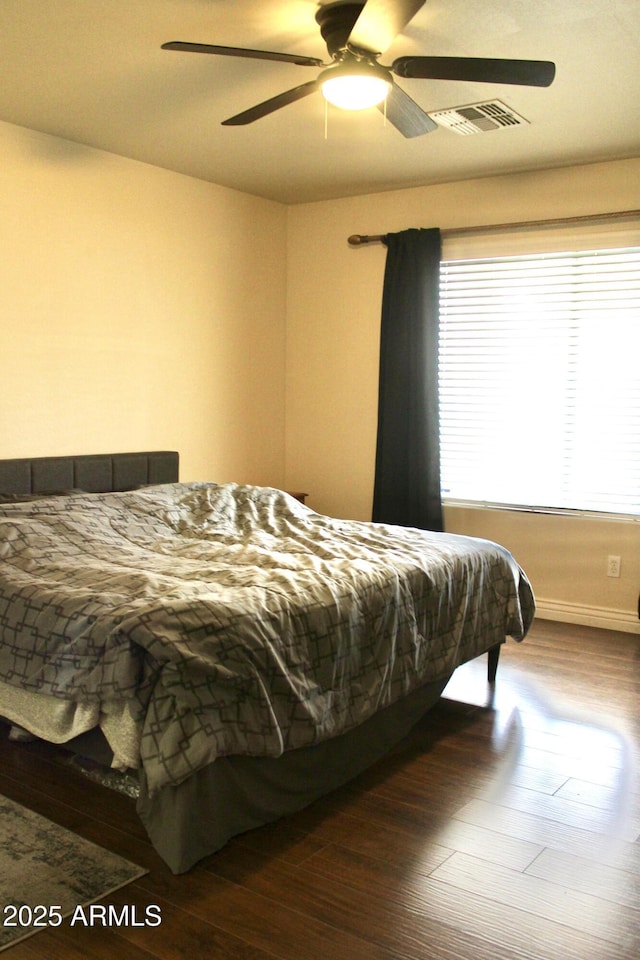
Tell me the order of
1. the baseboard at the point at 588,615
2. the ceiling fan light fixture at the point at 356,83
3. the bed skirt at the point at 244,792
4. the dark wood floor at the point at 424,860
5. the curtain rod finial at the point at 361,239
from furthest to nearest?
1. the curtain rod finial at the point at 361,239
2. the baseboard at the point at 588,615
3. the ceiling fan light fixture at the point at 356,83
4. the bed skirt at the point at 244,792
5. the dark wood floor at the point at 424,860

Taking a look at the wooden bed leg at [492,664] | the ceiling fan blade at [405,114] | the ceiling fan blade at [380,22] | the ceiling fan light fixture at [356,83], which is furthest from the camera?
the wooden bed leg at [492,664]

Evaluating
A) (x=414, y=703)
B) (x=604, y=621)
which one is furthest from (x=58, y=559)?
(x=604, y=621)

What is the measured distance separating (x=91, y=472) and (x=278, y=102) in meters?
2.15

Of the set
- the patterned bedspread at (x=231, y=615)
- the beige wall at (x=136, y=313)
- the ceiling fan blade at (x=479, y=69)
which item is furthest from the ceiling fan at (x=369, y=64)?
the patterned bedspread at (x=231, y=615)

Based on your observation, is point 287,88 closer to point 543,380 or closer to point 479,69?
point 479,69

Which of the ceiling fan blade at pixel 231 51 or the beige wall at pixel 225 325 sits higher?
the ceiling fan blade at pixel 231 51

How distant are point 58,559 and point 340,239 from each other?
130 inches

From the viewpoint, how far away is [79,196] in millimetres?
4277

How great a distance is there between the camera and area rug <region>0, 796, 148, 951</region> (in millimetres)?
2002

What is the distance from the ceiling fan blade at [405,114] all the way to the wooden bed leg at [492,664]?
88.2 inches

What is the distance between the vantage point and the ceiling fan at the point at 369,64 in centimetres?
253

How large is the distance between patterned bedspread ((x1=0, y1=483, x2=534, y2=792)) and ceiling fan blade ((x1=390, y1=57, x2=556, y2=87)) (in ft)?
5.54

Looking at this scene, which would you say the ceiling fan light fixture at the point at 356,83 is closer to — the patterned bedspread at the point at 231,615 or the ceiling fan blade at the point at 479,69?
the ceiling fan blade at the point at 479,69

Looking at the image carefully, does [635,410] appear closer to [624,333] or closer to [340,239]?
[624,333]
